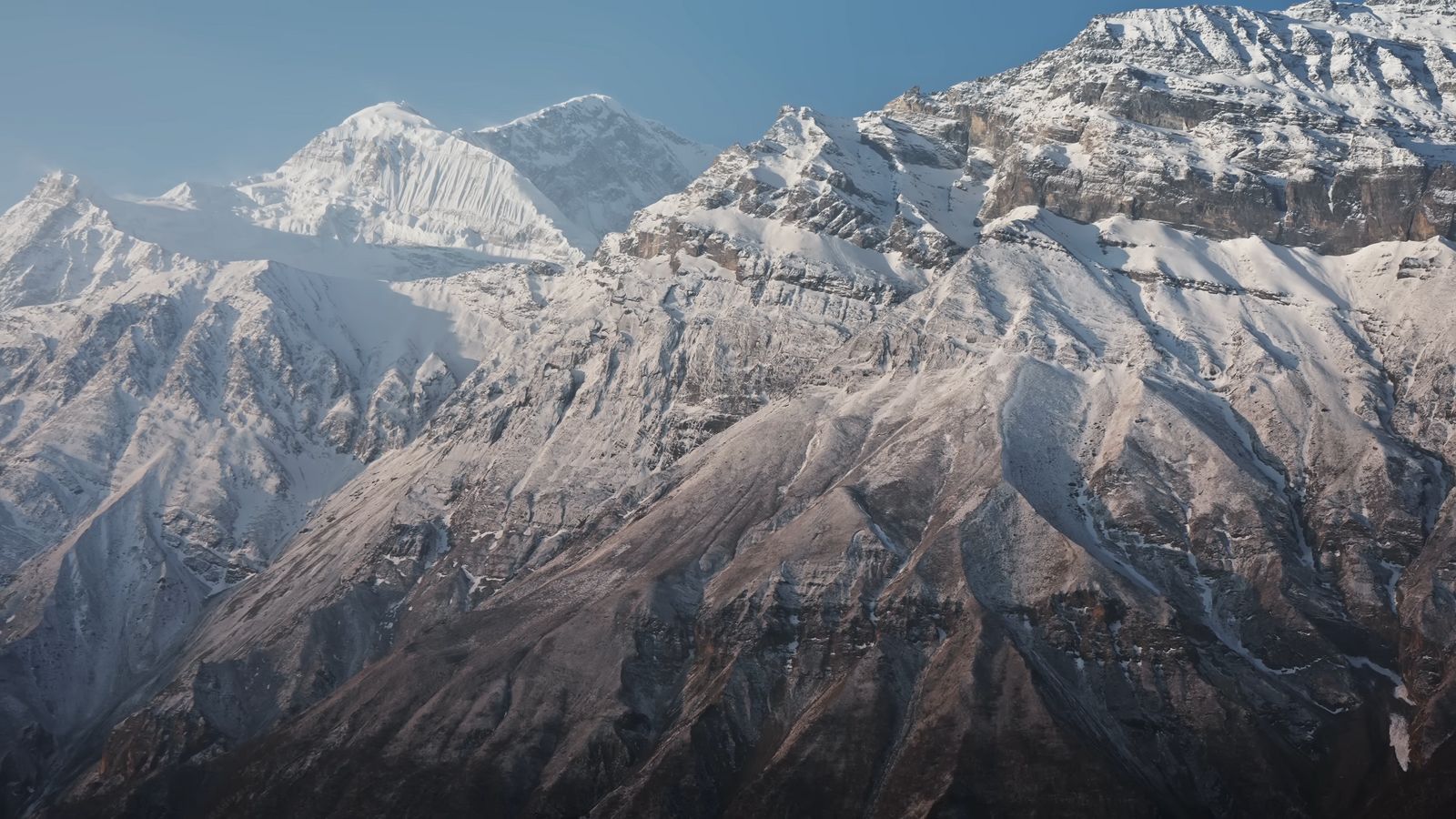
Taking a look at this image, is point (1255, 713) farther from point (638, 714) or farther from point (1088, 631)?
point (638, 714)

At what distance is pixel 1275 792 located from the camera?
16862 centimetres

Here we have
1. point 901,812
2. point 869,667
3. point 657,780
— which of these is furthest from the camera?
point 869,667

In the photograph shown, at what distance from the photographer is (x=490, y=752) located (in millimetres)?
195000

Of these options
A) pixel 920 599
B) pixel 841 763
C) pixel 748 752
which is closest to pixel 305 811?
pixel 748 752

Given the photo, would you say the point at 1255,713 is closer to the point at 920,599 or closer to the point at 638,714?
the point at 920,599

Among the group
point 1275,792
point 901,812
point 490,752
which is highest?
point 490,752

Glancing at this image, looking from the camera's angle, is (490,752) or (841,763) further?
(490,752)

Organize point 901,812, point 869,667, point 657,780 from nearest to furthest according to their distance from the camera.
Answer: point 901,812 → point 657,780 → point 869,667

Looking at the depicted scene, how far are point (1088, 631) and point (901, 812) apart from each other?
40.4m

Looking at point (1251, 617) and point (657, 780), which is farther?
point (1251, 617)

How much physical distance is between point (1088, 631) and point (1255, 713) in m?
22.8

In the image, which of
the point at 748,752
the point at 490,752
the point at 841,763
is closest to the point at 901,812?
the point at 841,763

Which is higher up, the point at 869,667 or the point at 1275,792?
the point at 869,667

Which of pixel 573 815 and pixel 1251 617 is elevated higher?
pixel 573 815
